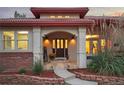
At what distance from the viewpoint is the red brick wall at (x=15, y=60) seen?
574 inches

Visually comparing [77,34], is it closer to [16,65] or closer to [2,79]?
[16,65]

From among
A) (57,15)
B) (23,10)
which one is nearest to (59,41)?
(57,15)

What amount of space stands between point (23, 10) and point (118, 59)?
20.8m

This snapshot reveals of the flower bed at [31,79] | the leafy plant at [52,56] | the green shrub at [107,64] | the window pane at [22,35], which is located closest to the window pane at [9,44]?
the window pane at [22,35]

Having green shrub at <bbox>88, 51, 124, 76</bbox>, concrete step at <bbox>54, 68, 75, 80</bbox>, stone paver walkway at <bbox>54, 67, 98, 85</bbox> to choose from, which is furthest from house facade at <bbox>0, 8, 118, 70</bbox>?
stone paver walkway at <bbox>54, 67, 98, 85</bbox>

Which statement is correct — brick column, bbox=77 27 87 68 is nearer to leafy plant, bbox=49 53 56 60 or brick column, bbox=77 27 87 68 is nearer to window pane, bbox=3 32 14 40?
leafy plant, bbox=49 53 56 60

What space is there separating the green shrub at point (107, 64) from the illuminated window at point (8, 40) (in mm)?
6476

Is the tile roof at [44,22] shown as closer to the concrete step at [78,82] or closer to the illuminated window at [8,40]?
the illuminated window at [8,40]

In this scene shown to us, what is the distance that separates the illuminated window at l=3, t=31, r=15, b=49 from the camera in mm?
14819

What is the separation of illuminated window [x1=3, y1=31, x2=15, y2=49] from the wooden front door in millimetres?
4693

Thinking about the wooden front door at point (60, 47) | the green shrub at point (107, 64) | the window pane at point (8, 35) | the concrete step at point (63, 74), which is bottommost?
the concrete step at point (63, 74)

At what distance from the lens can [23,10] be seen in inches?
1180

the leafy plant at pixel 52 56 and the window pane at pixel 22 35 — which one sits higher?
the window pane at pixel 22 35

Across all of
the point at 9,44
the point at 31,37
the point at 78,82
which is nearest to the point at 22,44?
the point at 31,37
